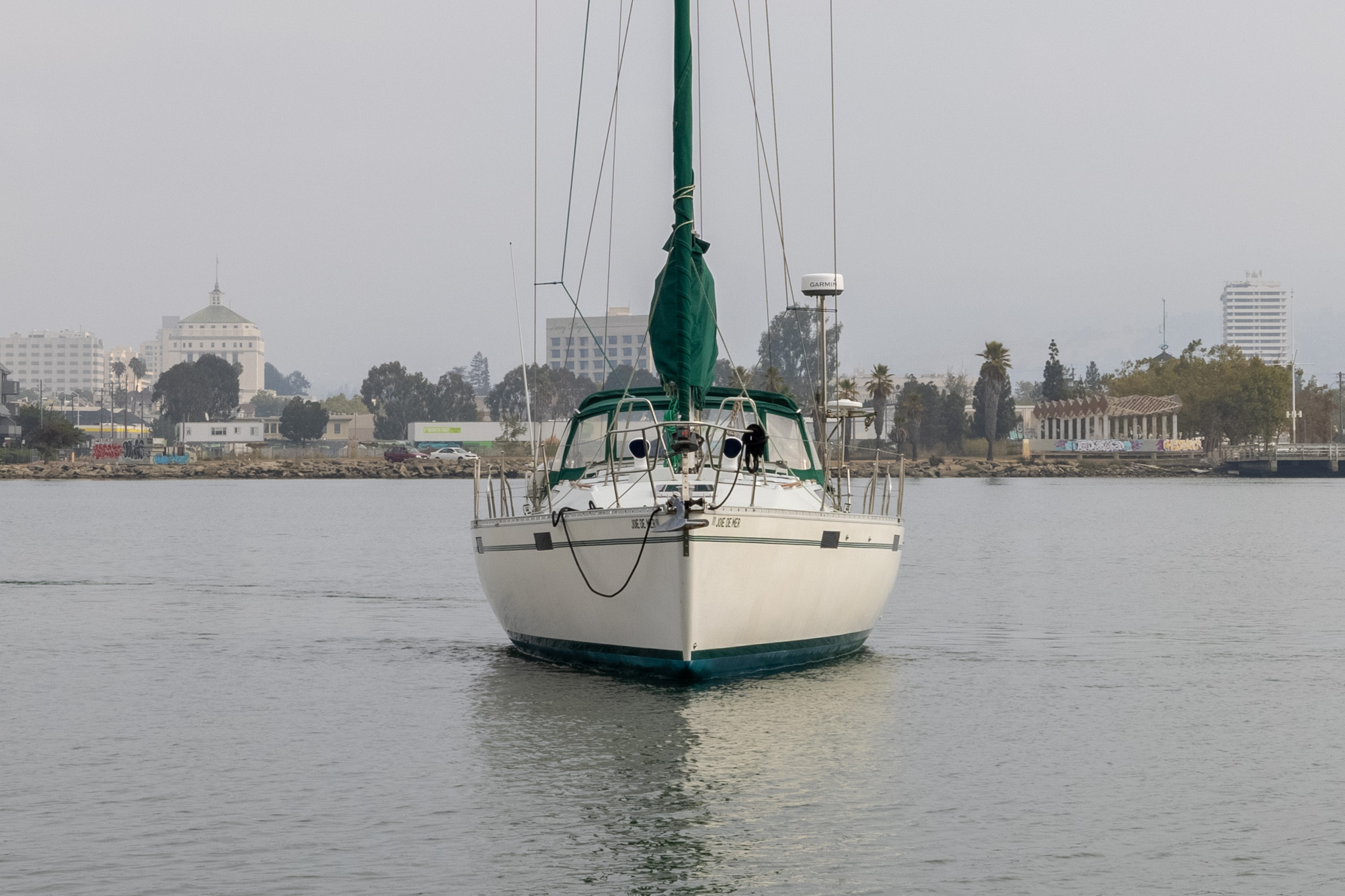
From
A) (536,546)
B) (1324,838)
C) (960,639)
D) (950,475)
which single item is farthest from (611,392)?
(950,475)

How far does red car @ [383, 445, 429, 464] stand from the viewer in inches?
6836

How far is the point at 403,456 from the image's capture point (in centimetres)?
17425

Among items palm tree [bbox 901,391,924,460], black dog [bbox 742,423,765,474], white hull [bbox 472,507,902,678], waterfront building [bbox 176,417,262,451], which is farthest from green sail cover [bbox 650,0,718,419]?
waterfront building [bbox 176,417,262,451]

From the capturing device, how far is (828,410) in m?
22.2

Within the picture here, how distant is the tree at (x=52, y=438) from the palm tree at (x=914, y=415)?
283 ft

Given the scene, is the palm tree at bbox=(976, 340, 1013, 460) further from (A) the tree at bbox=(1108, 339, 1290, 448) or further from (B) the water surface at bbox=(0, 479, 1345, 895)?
(B) the water surface at bbox=(0, 479, 1345, 895)

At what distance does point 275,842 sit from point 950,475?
5544 inches

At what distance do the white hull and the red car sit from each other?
15341cm

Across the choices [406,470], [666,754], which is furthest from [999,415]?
[666,754]

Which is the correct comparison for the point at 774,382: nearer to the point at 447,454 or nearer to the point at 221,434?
the point at 447,454

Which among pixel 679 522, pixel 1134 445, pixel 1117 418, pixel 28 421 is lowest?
pixel 679 522

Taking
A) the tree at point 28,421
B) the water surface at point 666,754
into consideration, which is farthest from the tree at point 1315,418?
the water surface at point 666,754

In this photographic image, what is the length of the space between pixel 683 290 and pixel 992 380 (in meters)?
135

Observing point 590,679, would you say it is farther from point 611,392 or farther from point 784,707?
point 611,392
